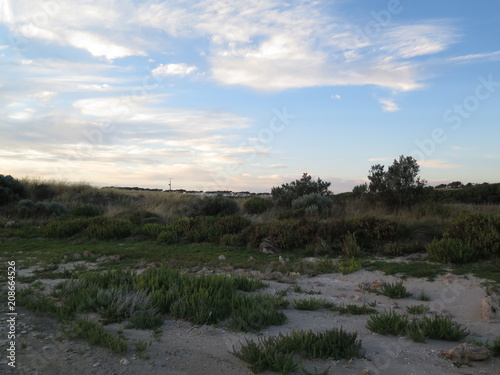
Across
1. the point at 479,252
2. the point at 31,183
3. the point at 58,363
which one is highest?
the point at 31,183

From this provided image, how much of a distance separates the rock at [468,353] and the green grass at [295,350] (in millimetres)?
889

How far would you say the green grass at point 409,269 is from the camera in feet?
25.0

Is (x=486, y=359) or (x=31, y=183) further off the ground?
(x=31, y=183)

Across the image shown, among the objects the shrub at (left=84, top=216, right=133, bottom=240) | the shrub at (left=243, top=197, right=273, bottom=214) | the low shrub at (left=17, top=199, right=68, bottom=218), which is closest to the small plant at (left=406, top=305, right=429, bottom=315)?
the shrub at (left=84, top=216, right=133, bottom=240)

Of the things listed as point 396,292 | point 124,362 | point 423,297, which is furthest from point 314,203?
point 124,362

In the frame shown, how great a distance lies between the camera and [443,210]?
14328mm

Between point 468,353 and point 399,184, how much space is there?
47.6 ft

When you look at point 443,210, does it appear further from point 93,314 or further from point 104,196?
point 104,196

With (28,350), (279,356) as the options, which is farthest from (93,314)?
(279,356)

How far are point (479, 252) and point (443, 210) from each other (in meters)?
6.28

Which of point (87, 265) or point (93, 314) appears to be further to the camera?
point (87, 265)

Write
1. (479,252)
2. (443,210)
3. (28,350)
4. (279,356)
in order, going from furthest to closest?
(443,210) → (479,252) → (28,350) → (279,356)

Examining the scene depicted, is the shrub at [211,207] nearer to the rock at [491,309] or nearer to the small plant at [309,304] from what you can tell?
the small plant at [309,304]

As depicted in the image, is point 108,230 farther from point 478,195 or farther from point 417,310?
point 478,195
